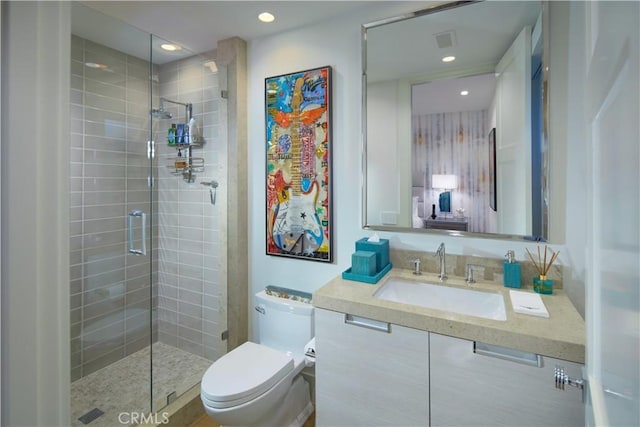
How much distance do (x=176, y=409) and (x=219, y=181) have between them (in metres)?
1.50

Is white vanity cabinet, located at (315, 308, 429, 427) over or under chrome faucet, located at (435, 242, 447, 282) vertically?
under

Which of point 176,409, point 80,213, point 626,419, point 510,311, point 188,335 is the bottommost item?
point 176,409

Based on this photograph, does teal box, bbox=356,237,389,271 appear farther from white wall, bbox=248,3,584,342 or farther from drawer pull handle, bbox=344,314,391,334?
drawer pull handle, bbox=344,314,391,334

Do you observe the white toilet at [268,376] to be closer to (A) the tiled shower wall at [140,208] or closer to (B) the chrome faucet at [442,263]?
(A) the tiled shower wall at [140,208]

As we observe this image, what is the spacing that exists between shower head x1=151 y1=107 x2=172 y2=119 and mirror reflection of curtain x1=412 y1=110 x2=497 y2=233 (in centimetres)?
185

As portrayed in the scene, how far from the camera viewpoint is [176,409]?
1811mm

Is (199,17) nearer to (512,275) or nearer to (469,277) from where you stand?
(469,277)

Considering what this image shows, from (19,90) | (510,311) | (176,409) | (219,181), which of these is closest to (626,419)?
(19,90)

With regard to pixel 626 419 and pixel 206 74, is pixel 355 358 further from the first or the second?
pixel 206 74

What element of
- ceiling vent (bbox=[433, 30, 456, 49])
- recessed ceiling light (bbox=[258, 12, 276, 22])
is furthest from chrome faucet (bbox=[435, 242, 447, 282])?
recessed ceiling light (bbox=[258, 12, 276, 22])

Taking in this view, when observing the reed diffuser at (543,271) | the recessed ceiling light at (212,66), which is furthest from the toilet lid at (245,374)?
the recessed ceiling light at (212,66)

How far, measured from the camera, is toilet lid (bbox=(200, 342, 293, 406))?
1.41 metres

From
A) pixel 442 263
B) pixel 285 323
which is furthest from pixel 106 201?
pixel 442 263

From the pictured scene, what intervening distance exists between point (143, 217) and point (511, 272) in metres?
2.44
